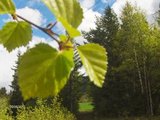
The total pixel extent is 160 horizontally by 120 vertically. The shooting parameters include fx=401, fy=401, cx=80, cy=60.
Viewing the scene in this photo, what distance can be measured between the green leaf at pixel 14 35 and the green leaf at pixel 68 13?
0.07 meters

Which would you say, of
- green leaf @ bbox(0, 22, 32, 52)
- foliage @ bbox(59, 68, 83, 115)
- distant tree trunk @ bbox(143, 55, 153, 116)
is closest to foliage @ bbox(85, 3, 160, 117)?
distant tree trunk @ bbox(143, 55, 153, 116)

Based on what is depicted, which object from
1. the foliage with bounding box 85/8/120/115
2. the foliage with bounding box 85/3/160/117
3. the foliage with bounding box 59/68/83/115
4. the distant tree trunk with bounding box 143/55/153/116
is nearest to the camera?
the foliage with bounding box 85/3/160/117

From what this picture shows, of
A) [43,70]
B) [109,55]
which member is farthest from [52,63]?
[109,55]

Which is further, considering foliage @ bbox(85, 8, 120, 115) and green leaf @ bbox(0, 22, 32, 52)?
foliage @ bbox(85, 8, 120, 115)

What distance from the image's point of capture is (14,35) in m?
0.29

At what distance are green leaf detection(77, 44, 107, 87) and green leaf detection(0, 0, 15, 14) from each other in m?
0.04

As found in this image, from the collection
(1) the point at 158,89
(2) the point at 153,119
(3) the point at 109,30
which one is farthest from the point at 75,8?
(3) the point at 109,30

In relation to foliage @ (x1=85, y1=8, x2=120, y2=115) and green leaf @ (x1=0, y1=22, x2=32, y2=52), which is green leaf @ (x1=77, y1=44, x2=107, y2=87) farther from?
foliage @ (x1=85, y1=8, x2=120, y2=115)

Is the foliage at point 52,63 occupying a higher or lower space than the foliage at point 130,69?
lower

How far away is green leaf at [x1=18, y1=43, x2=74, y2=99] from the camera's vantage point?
22cm

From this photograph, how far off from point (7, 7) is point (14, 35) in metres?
0.06

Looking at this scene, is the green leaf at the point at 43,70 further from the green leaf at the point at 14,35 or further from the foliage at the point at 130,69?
the foliage at the point at 130,69

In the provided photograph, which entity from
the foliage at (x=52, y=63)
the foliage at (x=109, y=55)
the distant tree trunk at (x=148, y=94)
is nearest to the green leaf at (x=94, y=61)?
the foliage at (x=52, y=63)

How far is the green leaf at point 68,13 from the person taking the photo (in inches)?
7.6
